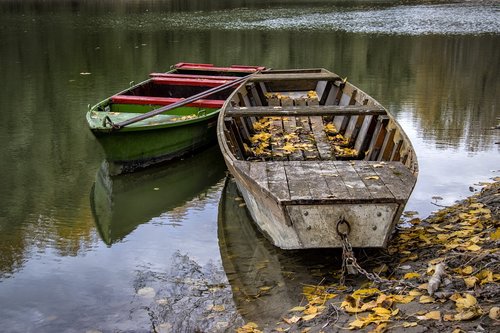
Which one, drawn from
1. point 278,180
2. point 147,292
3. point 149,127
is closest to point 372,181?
point 278,180

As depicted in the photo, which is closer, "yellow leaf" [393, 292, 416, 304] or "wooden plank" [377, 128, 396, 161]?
"yellow leaf" [393, 292, 416, 304]

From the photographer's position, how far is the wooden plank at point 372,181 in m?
5.40

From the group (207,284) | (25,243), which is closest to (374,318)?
(207,284)

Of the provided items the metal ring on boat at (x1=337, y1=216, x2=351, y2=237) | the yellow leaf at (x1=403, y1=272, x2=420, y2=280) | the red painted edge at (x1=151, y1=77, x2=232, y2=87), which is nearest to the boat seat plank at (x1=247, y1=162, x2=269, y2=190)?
the metal ring on boat at (x1=337, y1=216, x2=351, y2=237)

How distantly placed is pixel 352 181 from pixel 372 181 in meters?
0.20

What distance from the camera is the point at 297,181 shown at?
5.91m

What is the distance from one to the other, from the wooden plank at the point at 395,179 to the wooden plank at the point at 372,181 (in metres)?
0.04

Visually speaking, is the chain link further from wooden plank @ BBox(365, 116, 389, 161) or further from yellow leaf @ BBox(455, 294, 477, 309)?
wooden plank @ BBox(365, 116, 389, 161)

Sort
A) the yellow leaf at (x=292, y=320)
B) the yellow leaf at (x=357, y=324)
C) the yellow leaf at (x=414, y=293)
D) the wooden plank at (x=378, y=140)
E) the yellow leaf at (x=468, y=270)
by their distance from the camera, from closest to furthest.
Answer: the yellow leaf at (x=357, y=324)
the yellow leaf at (x=414, y=293)
the yellow leaf at (x=468, y=270)
the yellow leaf at (x=292, y=320)
the wooden plank at (x=378, y=140)

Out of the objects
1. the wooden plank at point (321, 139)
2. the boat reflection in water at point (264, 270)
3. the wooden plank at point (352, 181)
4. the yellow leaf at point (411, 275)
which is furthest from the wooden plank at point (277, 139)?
the yellow leaf at point (411, 275)

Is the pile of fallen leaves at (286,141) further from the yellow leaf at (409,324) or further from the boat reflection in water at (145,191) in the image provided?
the yellow leaf at (409,324)

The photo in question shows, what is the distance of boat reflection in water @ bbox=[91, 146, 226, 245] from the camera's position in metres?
8.10

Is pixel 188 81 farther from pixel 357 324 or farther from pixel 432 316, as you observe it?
pixel 432 316

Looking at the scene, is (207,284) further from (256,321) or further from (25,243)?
(25,243)
